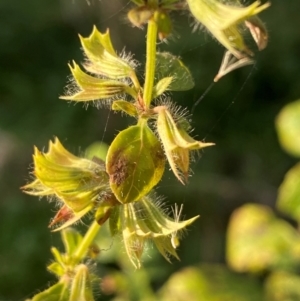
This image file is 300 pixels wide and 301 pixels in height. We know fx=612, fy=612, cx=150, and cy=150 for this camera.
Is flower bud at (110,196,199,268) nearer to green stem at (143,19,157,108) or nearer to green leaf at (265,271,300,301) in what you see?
green stem at (143,19,157,108)

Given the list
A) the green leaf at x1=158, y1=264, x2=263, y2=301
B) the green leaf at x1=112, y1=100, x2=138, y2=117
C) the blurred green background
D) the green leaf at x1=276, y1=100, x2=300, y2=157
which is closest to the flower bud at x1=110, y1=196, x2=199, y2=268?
the green leaf at x1=112, y1=100, x2=138, y2=117

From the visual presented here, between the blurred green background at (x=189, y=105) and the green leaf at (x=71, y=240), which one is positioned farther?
the blurred green background at (x=189, y=105)

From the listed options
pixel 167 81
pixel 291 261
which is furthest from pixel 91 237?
pixel 291 261

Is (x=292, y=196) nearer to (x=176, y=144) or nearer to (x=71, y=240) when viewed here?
(x=71, y=240)

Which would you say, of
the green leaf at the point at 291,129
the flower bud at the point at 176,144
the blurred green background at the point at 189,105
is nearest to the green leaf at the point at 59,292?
the flower bud at the point at 176,144

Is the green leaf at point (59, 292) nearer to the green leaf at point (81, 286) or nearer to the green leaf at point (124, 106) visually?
the green leaf at point (81, 286)
